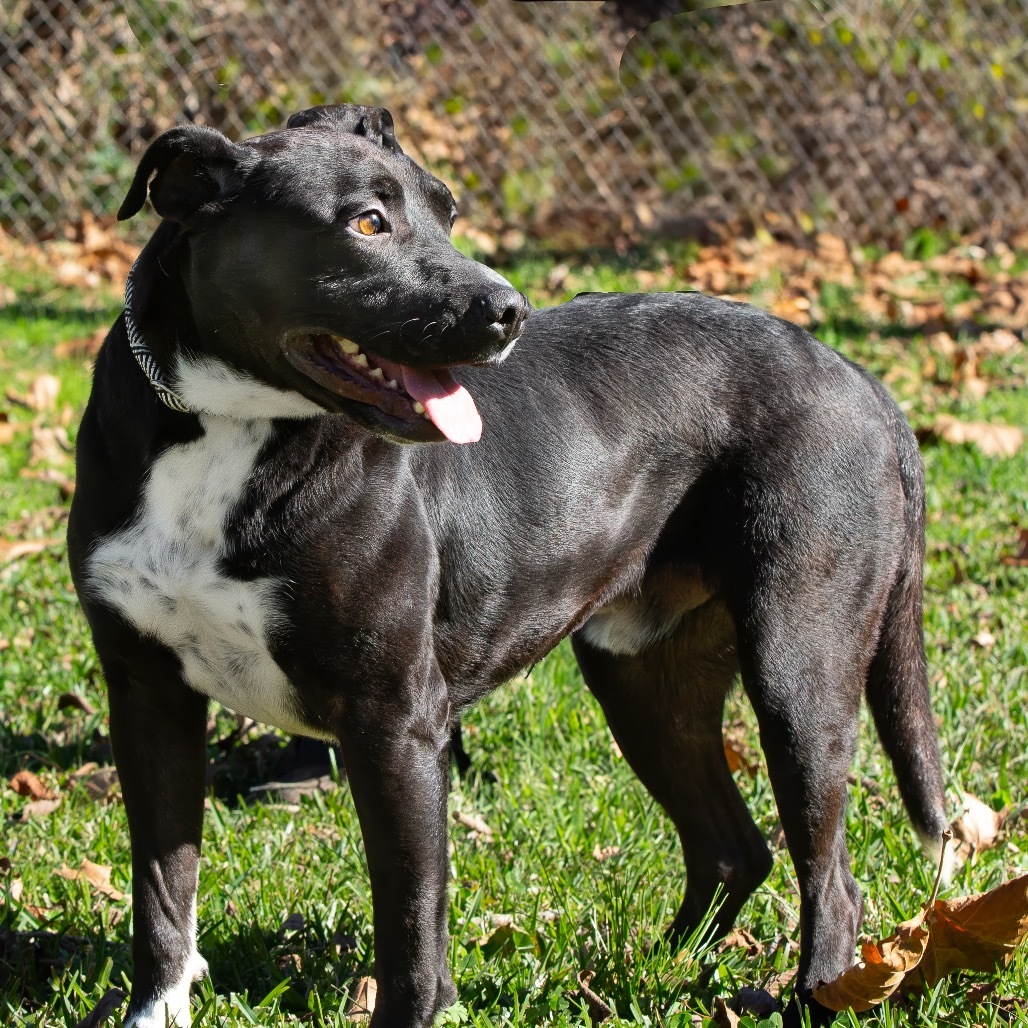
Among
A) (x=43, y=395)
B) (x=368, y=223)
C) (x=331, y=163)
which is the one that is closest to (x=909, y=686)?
(x=368, y=223)

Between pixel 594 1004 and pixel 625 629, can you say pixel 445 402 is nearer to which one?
pixel 625 629

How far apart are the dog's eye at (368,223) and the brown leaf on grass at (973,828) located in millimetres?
1933

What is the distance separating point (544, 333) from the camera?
125 inches

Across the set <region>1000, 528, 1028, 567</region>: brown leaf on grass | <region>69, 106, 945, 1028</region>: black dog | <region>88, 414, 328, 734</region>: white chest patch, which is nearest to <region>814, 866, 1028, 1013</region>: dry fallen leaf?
<region>69, 106, 945, 1028</region>: black dog

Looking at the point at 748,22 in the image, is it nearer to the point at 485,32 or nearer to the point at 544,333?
the point at 485,32

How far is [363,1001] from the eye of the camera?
2963 millimetres

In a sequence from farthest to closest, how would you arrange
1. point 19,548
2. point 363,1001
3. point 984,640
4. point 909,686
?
point 19,548, point 984,640, point 909,686, point 363,1001

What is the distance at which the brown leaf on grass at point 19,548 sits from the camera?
16.1ft

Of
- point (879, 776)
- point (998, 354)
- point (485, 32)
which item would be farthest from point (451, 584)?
point (485, 32)

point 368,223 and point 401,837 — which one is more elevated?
point 368,223

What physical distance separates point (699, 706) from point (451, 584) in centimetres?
83

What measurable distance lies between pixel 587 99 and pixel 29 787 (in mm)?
6642

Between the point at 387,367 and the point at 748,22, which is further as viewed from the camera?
the point at 748,22

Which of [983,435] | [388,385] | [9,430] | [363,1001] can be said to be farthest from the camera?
[9,430]
